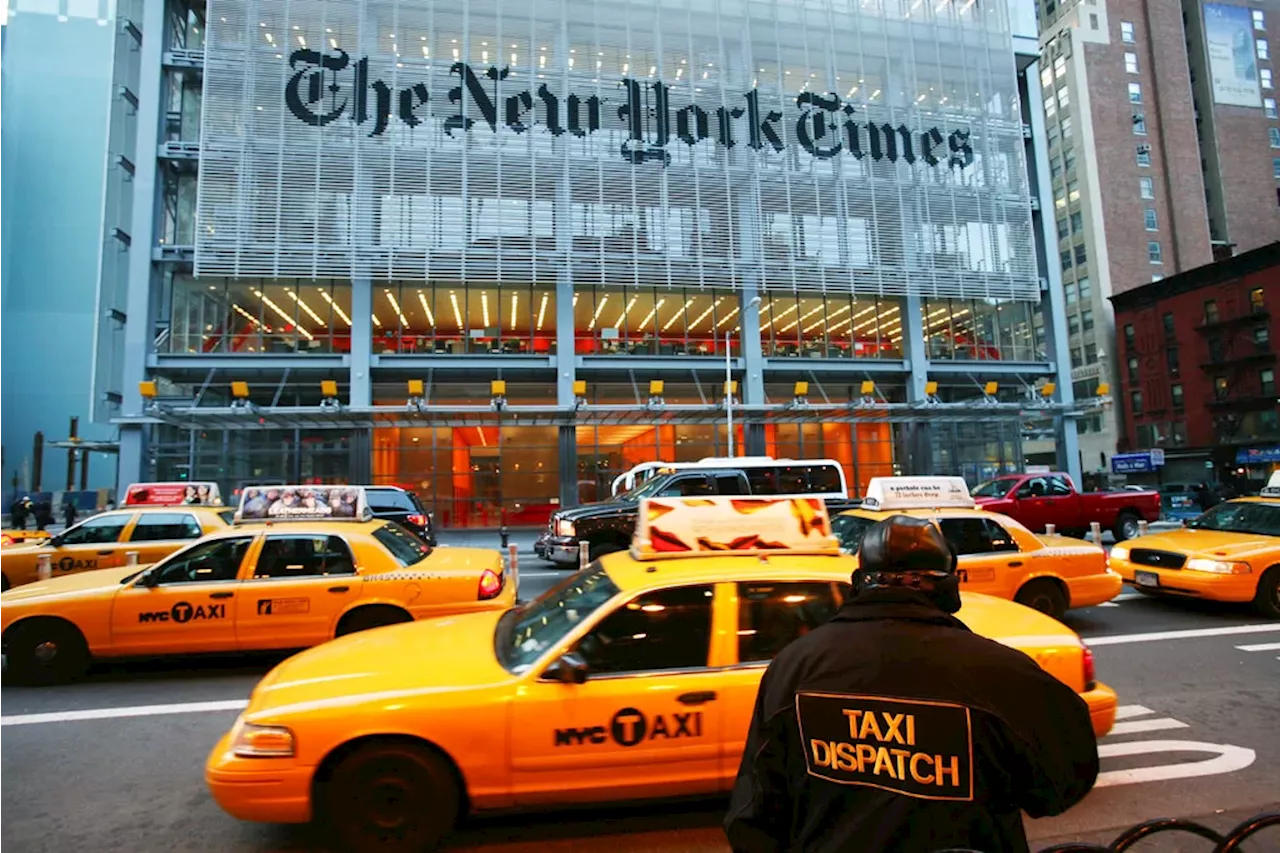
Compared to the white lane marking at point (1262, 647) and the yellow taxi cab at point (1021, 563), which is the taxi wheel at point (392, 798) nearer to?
the yellow taxi cab at point (1021, 563)

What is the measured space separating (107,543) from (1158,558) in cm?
1479

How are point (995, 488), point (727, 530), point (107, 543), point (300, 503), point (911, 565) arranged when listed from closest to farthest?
point (911, 565) < point (727, 530) < point (300, 503) < point (107, 543) < point (995, 488)

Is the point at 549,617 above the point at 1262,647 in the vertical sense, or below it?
above

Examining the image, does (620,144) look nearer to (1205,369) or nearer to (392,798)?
(392,798)

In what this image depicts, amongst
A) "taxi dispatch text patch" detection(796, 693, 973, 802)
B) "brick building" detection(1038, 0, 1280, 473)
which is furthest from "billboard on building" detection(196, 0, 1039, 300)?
"brick building" detection(1038, 0, 1280, 473)

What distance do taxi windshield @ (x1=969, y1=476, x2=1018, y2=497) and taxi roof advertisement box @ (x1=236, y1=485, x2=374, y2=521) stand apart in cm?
1485

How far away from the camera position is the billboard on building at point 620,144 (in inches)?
969

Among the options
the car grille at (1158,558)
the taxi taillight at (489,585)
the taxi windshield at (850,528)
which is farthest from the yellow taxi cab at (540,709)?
the car grille at (1158,558)

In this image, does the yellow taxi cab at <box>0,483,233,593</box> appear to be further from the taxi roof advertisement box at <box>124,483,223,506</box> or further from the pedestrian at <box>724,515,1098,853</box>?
the pedestrian at <box>724,515,1098,853</box>

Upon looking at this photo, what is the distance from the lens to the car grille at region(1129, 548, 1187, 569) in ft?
28.9

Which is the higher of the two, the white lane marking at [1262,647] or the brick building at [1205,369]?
the brick building at [1205,369]

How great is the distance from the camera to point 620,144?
26719 mm

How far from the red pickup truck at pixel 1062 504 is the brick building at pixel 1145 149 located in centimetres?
4282

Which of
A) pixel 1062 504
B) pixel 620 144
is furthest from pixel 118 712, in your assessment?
pixel 620 144
